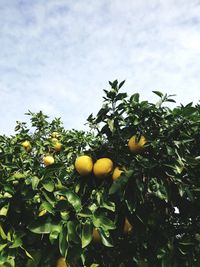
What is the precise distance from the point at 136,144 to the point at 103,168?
13.3 inches

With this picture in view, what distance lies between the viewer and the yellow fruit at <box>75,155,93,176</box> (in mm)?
3254

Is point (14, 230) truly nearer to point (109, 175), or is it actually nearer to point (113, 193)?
point (113, 193)

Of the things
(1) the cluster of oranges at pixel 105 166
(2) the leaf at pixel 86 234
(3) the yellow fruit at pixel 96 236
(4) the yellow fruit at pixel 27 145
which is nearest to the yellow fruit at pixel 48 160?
(4) the yellow fruit at pixel 27 145

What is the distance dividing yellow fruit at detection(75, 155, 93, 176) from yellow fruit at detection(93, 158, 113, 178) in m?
0.06

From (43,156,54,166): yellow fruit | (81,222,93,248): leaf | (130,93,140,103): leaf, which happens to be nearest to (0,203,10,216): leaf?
(81,222,93,248): leaf

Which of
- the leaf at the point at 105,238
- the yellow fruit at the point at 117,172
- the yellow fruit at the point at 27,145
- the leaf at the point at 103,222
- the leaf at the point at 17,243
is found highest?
the yellow fruit at the point at 27,145

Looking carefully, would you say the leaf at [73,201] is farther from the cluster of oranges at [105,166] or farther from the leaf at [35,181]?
the cluster of oranges at [105,166]

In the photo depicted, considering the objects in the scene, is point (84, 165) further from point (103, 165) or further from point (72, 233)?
point (72, 233)

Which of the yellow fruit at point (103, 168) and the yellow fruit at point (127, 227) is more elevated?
the yellow fruit at point (103, 168)

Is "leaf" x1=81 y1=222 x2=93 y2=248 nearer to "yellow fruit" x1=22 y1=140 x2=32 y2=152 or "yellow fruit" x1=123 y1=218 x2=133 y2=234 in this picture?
"yellow fruit" x1=123 y1=218 x2=133 y2=234

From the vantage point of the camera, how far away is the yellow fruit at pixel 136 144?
3107mm

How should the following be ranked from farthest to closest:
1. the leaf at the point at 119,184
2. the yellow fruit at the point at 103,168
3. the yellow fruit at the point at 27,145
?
the yellow fruit at the point at 27,145 < the yellow fruit at the point at 103,168 < the leaf at the point at 119,184

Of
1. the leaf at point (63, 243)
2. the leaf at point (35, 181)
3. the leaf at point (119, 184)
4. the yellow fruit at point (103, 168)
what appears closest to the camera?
the leaf at point (63, 243)

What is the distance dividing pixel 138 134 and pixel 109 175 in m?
0.42
